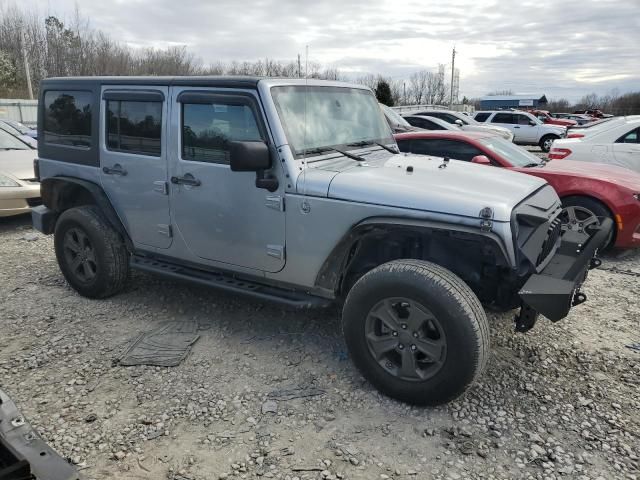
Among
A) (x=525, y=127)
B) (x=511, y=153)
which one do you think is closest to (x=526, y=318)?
(x=511, y=153)

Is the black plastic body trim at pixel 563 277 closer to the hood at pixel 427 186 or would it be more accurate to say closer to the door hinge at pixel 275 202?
the hood at pixel 427 186

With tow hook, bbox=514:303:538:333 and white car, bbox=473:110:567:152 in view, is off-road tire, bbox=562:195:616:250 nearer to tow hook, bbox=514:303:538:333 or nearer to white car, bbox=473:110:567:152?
tow hook, bbox=514:303:538:333

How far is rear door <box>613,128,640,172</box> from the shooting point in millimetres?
8336

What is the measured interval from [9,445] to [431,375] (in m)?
2.13

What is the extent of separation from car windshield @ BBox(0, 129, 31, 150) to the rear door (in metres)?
9.87

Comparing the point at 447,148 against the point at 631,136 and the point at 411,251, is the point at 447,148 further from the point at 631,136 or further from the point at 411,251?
the point at 411,251

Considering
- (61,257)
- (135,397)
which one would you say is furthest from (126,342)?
(61,257)

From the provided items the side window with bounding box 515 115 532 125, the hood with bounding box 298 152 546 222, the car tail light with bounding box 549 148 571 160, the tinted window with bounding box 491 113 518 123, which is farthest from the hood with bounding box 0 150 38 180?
the side window with bounding box 515 115 532 125

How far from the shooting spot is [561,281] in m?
3.00

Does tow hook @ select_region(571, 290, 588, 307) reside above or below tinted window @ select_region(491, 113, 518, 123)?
below

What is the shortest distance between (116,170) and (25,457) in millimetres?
2784

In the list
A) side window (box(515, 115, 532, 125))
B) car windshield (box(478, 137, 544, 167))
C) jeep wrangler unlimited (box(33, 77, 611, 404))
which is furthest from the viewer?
side window (box(515, 115, 532, 125))

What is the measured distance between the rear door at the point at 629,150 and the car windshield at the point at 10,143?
987 centimetres

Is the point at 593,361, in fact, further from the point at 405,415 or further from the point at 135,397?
the point at 135,397
